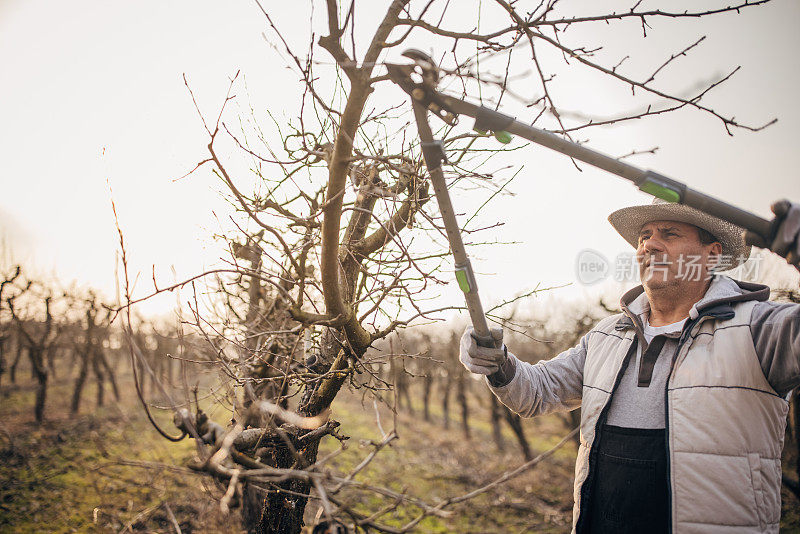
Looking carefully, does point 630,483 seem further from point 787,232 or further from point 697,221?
point 697,221

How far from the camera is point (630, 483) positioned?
6.15ft

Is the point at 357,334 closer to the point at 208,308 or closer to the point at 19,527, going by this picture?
the point at 208,308

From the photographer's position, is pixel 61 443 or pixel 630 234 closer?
pixel 630 234

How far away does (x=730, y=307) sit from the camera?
1.92m

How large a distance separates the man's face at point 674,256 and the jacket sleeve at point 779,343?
0.43 metres

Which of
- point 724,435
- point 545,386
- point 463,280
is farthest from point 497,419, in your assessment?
point 463,280

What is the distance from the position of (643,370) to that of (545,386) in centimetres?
57

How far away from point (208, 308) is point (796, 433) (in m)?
12.1

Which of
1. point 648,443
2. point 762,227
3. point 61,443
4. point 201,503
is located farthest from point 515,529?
point 61,443

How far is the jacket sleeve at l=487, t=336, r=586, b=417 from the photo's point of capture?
2272 mm

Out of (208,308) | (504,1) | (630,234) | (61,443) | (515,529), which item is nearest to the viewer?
(504,1)

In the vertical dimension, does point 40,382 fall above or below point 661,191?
below

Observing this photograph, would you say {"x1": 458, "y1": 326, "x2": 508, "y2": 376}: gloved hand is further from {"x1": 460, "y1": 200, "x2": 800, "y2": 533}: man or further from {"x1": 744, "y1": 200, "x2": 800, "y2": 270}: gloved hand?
{"x1": 744, "y1": 200, "x2": 800, "y2": 270}: gloved hand

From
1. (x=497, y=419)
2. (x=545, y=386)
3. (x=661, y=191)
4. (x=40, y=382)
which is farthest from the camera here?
(x=497, y=419)
